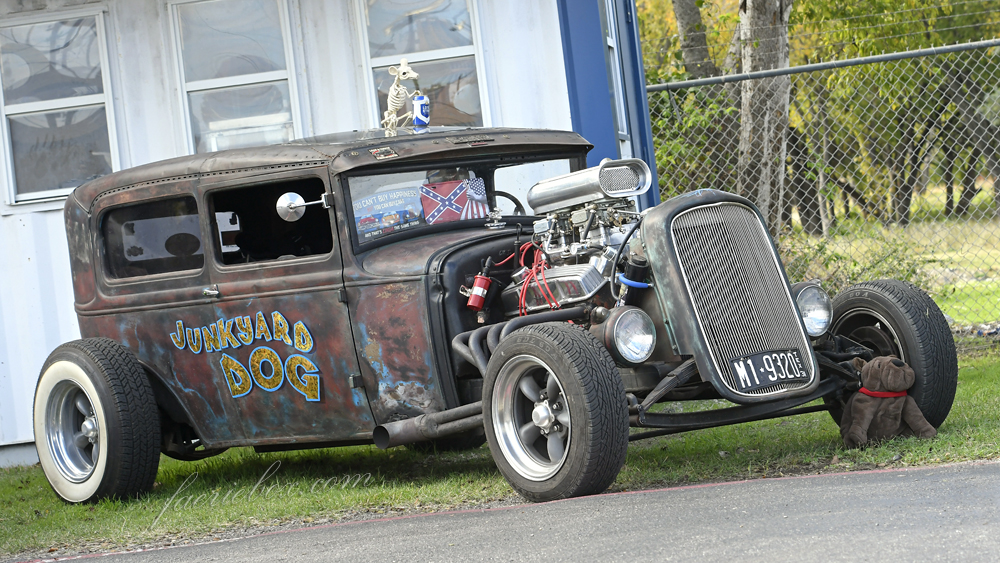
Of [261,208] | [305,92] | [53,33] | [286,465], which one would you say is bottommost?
[286,465]

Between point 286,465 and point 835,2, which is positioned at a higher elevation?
point 835,2

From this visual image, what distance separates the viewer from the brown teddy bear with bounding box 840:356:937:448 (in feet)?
15.8

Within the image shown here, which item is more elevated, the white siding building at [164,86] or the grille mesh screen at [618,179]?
the white siding building at [164,86]

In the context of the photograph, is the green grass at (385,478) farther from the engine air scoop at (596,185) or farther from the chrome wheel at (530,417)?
the engine air scoop at (596,185)

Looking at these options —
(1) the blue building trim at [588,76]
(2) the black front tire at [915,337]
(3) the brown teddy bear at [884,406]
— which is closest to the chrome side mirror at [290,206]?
(2) the black front tire at [915,337]

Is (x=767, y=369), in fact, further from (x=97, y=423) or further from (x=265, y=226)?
(x=97, y=423)

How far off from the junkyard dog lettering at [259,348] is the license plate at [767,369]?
217 cm

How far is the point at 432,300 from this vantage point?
5.07 metres

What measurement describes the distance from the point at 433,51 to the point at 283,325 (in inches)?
130

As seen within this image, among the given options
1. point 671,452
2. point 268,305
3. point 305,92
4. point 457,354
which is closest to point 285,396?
point 268,305

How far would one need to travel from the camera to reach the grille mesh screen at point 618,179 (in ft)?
15.9

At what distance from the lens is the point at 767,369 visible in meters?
4.56

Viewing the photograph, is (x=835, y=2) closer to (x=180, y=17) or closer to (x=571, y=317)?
(x=180, y=17)

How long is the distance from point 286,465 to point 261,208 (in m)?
1.71
